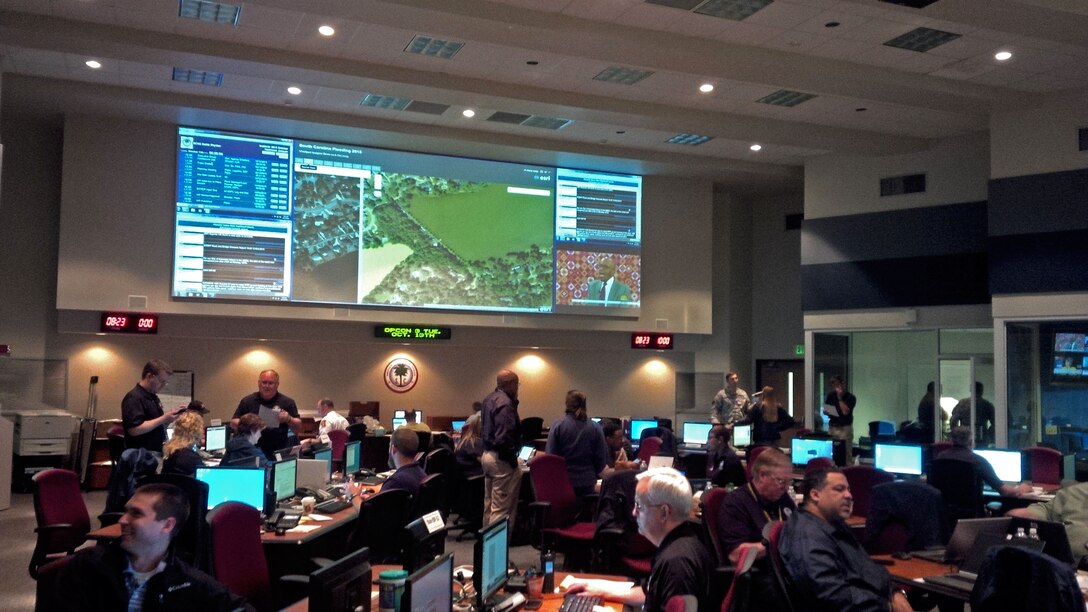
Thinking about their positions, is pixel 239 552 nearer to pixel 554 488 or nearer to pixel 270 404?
pixel 554 488

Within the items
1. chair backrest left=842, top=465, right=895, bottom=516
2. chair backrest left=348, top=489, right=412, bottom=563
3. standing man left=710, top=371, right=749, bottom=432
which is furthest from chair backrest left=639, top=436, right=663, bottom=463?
chair backrest left=348, top=489, right=412, bottom=563

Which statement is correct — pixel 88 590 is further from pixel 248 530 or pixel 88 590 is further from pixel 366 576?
pixel 248 530

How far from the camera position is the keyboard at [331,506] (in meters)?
6.43

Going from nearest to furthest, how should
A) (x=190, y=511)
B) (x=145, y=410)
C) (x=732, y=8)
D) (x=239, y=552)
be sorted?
1. (x=239, y=552)
2. (x=190, y=511)
3. (x=145, y=410)
4. (x=732, y=8)

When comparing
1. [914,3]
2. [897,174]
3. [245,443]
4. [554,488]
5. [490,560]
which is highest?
[914,3]

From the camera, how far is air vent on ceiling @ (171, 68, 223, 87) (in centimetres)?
1020

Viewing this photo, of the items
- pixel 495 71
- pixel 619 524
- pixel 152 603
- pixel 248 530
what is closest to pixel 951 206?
pixel 495 71

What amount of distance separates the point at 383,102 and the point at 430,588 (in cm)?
904

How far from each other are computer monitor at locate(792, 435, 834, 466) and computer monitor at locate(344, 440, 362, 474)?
4772 millimetres

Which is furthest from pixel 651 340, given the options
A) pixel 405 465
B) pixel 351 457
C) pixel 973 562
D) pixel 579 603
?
pixel 579 603

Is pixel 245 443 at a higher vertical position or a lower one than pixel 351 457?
higher

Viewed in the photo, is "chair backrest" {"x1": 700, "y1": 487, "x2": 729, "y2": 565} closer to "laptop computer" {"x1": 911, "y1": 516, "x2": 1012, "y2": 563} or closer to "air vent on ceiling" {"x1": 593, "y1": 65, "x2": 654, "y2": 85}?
"laptop computer" {"x1": 911, "y1": 516, "x2": 1012, "y2": 563}

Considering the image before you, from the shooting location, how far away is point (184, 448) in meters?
5.82

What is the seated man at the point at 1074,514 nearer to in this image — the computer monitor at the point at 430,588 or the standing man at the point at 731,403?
the computer monitor at the point at 430,588
